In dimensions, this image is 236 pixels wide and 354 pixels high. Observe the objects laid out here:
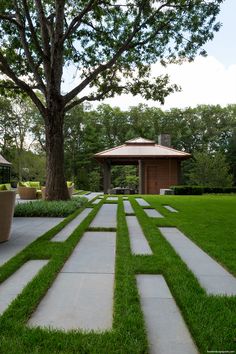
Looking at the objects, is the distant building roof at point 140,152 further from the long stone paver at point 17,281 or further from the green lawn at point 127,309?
the long stone paver at point 17,281

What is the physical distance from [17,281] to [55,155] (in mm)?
9139

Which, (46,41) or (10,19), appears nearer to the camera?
(10,19)

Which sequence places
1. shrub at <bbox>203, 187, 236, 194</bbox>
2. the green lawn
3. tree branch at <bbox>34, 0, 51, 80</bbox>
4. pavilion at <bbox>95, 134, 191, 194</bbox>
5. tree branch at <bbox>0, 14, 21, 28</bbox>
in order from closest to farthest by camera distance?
the green lawn < tree branch at <bbox>0, 14, 21, 28</bbox> < tree branch at <bbox>34, 0, 51, 80</bbox> < shrub at <bbox>203, 187, 236, 194</bbox> < pavilion at <bbox>95, 134, 191, 194</bbox>

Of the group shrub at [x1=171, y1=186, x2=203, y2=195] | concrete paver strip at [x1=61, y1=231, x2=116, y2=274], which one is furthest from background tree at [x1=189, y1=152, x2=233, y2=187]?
concrete paver strip at [x1=61, y1=231, x2=116, y2=274]

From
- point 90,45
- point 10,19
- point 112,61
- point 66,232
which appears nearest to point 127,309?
point 66,232

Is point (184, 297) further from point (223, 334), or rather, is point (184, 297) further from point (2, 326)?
point (2, 326)

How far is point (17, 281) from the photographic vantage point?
12.3 feet

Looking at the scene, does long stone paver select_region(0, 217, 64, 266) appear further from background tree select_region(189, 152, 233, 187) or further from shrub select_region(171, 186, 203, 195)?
background tree select_region(189, 152, 233, 187)

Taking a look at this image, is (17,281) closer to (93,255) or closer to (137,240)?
(93,255)

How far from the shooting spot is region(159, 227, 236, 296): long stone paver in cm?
355

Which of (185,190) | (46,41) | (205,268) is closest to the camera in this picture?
(205,268)

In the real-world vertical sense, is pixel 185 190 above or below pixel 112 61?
below

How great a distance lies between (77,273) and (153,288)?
1000 millimetres

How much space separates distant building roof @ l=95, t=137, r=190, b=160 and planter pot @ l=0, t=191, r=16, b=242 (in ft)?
68.9
